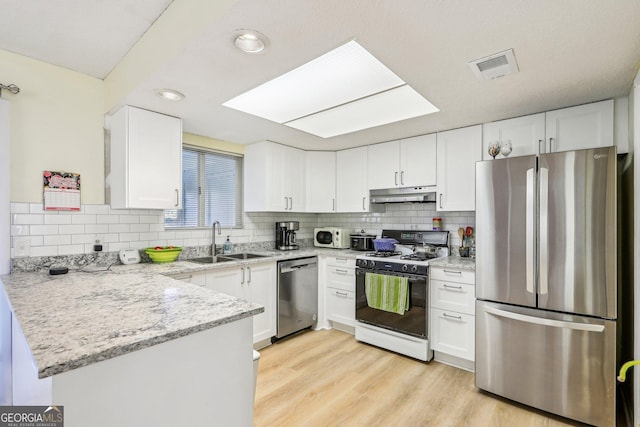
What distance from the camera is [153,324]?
1.13 m

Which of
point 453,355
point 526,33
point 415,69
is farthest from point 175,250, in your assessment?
point 526,33

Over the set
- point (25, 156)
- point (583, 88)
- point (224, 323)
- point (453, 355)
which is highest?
point (583, 88)

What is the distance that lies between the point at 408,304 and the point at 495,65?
208cm

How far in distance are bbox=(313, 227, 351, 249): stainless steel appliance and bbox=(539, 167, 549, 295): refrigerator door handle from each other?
2.24 metres

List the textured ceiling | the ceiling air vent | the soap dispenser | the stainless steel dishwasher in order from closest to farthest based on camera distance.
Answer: the textured ceiling, the ceiling air vent, the stainless steel dishwasher, the soap dispenser

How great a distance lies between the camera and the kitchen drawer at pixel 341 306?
3.48m

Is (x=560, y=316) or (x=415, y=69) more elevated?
(x=415, y=69)

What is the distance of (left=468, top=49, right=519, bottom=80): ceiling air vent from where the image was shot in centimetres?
171

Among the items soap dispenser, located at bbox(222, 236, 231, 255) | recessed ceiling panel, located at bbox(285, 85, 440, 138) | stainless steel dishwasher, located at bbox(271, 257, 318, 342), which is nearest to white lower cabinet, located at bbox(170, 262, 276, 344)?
stainless steel dishwasher, located at bbox(271, 257, 318, 342)

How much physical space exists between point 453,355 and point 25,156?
12.4ft

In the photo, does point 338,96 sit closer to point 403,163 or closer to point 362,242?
point 403,163

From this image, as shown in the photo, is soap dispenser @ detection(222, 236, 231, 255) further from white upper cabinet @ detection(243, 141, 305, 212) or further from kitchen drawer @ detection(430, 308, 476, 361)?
kitchen drawer @ detection(430, 308, 476, 361)

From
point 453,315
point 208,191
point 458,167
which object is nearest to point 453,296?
point 453,315

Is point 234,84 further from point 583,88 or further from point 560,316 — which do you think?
point 560,316
